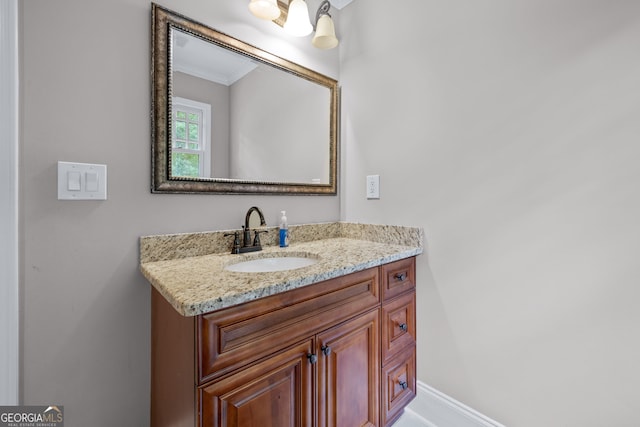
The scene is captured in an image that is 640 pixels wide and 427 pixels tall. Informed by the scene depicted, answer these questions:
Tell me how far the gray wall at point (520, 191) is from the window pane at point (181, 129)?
1006mm

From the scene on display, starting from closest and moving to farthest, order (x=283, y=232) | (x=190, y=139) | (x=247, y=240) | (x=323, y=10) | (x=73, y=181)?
(x=73, y=181) → (x=190, y=139) → (x=247, y=240) → (x=283, y=232) → (x=323, y=10)

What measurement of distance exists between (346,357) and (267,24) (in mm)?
1605

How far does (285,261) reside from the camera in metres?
1.33

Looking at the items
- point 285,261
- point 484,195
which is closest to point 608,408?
point 484,195

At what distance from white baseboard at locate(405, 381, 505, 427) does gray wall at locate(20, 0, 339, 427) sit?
125cm

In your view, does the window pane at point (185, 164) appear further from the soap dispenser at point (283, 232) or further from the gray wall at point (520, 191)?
the gray wall at point (520, 191)

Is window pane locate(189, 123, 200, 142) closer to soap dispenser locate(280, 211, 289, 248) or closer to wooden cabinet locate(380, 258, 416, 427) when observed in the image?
soap dispenser locate(280, 211, 289, 248)

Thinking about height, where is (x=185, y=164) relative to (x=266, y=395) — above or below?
above

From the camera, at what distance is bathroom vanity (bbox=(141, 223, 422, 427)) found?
74 cm

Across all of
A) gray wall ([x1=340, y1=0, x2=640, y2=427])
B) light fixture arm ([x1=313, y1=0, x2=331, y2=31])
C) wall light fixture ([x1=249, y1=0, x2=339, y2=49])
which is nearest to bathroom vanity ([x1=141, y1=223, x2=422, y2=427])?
gray wall ([x1=340, y1=0, x2=640, y2=427])

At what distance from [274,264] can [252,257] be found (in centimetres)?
11

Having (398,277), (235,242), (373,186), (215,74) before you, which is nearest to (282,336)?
(235,242)

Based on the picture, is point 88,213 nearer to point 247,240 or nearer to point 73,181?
point 73,181

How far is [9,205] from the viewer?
0.84m
